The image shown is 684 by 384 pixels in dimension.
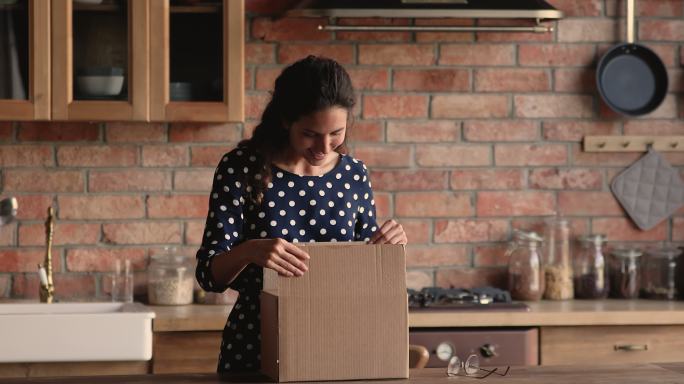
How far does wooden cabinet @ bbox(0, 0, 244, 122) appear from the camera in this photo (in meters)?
3.28

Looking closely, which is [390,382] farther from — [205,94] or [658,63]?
[658,63]

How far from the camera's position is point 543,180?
3.71 metres

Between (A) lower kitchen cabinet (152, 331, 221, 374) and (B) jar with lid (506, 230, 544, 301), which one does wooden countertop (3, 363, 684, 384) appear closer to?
(A) lower kitchen cabinet (152, 331, 221, 374)

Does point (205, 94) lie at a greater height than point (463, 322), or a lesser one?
greater

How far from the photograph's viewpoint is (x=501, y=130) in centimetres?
368

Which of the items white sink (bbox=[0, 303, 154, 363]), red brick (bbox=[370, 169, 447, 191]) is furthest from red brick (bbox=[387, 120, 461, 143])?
white sink (bbox=[0, 303, 154, 363])

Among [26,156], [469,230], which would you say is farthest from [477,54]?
[26,156]

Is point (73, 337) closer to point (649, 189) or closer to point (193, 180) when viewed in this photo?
point (193, 180)

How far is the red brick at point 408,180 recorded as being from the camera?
11.9 ft

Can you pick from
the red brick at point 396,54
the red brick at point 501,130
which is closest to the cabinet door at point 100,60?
the red brick at point 396,54

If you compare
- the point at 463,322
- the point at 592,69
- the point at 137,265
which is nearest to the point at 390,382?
the point at 463,322

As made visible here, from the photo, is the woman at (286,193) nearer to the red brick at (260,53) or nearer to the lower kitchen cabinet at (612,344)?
the lower kitchen cabinet at (612,344)

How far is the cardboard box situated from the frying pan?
1.99 m

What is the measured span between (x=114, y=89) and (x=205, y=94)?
0.28 metres
